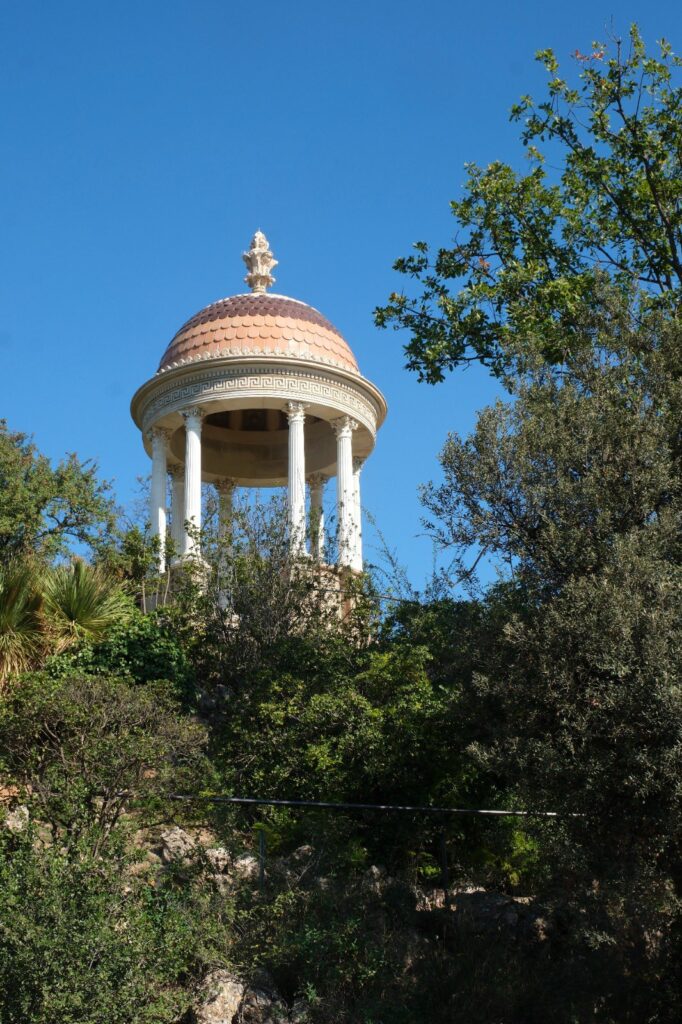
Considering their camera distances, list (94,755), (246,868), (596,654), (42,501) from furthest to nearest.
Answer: (42,501)
(246,868)
(94,755)
(596,654)

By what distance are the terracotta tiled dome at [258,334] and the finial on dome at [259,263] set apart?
50.1 inches

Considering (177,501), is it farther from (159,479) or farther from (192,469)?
(192,469)

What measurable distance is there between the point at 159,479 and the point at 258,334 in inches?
174

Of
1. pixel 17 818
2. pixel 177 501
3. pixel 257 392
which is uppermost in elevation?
pixel 257 392

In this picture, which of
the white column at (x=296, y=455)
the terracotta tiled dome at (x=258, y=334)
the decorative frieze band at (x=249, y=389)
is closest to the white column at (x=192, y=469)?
the decorative frieze band at (x=249, y=389)

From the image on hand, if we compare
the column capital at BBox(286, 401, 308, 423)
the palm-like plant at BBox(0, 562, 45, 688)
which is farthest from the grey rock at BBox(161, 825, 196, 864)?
the column capital at BBox(286, 401, 308, 423)

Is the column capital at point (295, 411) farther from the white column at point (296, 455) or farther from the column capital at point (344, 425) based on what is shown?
the column capital at point (344, 425)

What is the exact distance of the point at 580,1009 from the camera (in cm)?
1328

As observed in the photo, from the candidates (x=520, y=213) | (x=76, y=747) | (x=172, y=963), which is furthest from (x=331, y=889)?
(x=520, y=213)

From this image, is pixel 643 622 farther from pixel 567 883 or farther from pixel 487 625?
pixel 567 883

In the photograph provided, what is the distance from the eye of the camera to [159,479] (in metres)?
32.1

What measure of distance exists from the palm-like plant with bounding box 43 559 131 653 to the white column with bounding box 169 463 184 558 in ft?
29.8

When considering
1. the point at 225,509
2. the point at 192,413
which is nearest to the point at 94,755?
the point at 225,509

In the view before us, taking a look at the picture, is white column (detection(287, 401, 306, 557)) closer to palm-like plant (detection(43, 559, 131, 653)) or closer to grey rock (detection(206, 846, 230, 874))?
palm-like plant (detection(43, 559, 131, 653))
